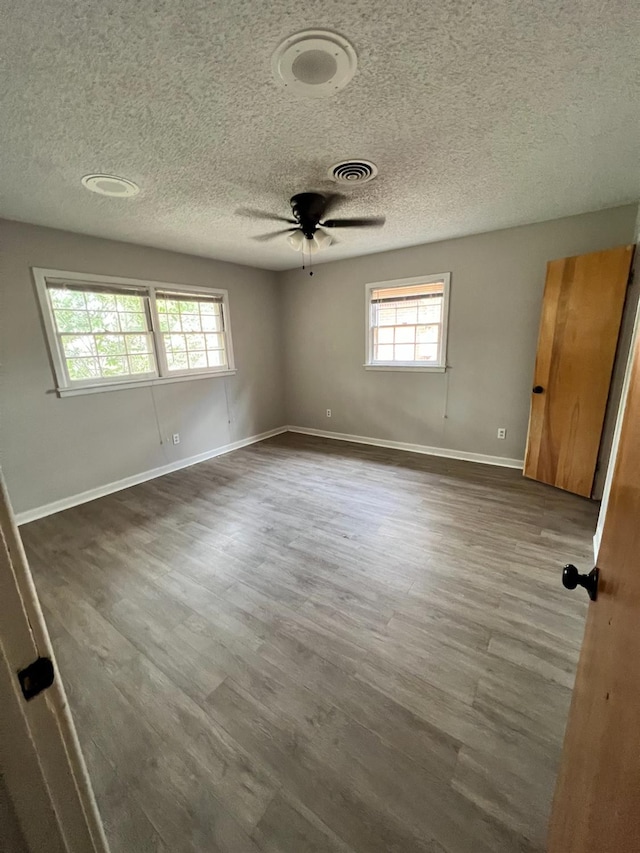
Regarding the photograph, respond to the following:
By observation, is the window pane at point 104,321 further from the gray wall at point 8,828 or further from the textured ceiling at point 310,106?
the gray wall at point 8,828

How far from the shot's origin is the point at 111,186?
6.89 ft

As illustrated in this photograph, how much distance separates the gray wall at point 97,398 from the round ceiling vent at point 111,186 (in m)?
1.08

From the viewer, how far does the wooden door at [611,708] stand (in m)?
0.46

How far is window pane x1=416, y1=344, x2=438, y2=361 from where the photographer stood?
3.92 meters

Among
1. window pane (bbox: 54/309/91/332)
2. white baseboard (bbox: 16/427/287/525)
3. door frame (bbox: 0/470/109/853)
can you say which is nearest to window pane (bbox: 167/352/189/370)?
window pane (bbox: 54/309/91/332)

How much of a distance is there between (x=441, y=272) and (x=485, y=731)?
150 inches

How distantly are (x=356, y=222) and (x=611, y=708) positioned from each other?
3.04 m

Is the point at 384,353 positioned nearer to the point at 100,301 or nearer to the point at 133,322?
the point at 133,322

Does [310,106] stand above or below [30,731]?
above

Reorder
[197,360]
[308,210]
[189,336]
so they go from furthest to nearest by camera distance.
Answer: [197,360] → [189,336] → [308,210]

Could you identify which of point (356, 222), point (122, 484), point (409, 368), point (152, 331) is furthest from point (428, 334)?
point (122, 484)

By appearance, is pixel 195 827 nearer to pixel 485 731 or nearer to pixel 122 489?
pixel 485 731

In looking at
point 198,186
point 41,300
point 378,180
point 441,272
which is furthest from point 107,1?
point 441,272

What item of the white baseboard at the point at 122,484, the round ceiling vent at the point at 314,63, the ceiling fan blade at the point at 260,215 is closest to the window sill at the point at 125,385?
the white baseboard at the point at 122,484
